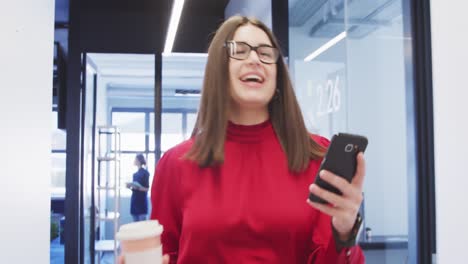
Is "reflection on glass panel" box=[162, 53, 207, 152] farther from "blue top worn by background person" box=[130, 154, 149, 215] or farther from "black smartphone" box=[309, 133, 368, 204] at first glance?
"black smartphone" box=[309, 133, 368, 204]

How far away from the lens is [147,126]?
383 inches

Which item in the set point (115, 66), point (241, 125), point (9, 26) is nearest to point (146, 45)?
point (115, 66)

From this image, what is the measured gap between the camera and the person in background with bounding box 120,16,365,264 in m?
1.02

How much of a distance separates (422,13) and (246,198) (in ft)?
4.87

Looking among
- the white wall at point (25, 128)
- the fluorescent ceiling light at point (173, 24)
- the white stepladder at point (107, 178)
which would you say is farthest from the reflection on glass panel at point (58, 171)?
the white wall at point (25, 128)

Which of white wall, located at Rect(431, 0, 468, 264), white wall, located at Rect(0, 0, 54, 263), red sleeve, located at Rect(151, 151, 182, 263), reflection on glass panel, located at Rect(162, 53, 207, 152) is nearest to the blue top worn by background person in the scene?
reflection on glass panel, located at Rect(162, 53, 207, 152)

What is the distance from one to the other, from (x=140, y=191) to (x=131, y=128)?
273 cm

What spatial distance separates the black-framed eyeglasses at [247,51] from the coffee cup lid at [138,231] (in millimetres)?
522

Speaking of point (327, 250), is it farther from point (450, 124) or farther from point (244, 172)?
point (450, 124)

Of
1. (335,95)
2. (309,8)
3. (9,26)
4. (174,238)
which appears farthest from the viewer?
(309,8)

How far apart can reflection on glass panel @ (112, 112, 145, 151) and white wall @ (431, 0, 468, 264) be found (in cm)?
793

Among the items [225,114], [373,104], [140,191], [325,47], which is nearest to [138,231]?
[225,114]

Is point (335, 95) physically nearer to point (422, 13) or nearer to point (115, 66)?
point (422, 13)

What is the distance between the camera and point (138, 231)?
773 millimetres
